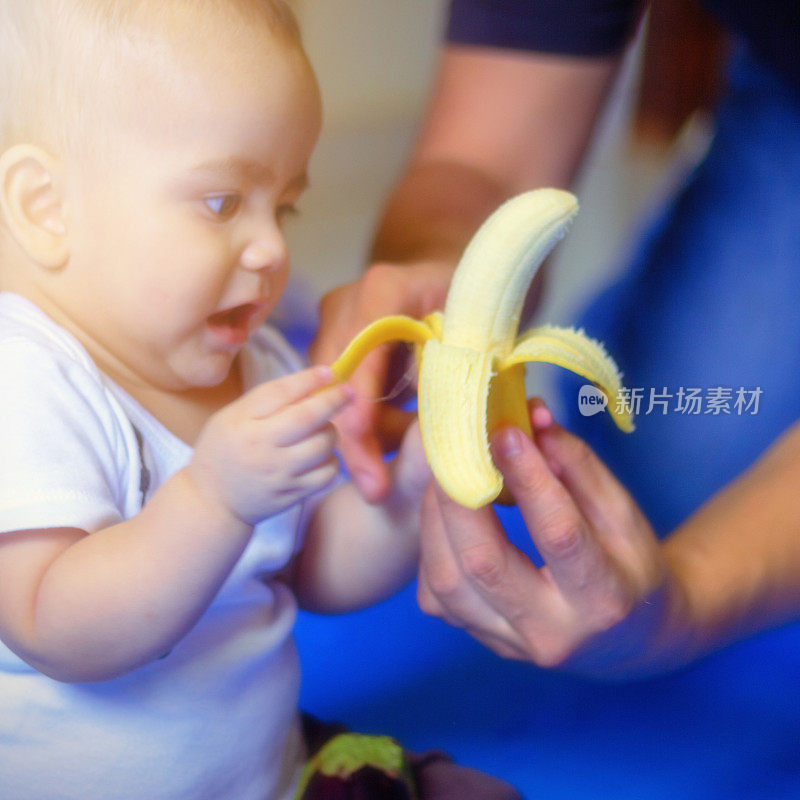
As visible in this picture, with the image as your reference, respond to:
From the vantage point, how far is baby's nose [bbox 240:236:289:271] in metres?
0.32

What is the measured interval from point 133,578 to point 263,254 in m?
0.12

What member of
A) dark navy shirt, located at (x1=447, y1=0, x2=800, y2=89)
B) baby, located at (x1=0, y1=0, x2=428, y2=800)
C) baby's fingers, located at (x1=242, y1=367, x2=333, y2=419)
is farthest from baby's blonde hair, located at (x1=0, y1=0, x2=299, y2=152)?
dark navy shirt, located at (x1=447, y1=0, x2=800, y2=89)

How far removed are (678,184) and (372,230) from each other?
0.85 ft

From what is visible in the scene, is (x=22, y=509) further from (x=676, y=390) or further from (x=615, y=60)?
(x=615, y=60)

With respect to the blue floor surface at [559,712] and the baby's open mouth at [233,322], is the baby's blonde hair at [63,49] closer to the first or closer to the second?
the baby's open mouth at [233,322]

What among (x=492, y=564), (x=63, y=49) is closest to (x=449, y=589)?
(x=492, y=564)

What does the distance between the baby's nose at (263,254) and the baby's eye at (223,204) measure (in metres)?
0.01

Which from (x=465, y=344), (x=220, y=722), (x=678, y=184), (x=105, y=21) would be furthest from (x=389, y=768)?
(x=678, y=184)

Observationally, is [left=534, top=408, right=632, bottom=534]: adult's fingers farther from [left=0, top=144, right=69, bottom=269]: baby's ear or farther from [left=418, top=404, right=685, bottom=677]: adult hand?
[left=0, top=144, right=69, bottom=269]: baby's ear

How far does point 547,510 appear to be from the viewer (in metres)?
0.32

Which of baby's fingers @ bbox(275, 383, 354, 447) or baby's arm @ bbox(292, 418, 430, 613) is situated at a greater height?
baby's fingers @ bbox(275, 383, 354, 447)

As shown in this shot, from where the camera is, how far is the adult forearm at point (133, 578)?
0.29 m

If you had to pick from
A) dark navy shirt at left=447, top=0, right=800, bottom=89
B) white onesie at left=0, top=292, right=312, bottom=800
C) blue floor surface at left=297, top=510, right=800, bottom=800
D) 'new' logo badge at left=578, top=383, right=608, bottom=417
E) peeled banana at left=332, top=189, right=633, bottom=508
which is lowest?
blue floor surface at left=297, top=510, right=800, bottom=800

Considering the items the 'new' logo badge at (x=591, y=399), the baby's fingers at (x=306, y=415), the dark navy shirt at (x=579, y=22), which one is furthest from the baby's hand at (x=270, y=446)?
the dark navy shirt at (x=579, y=22)
